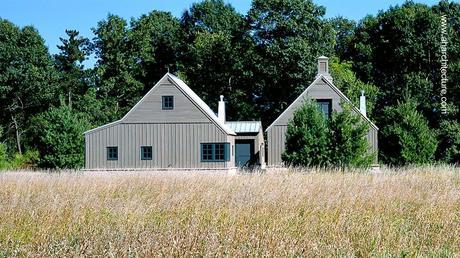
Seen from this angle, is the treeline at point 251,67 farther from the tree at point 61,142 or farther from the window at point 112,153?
the window at point 112,153

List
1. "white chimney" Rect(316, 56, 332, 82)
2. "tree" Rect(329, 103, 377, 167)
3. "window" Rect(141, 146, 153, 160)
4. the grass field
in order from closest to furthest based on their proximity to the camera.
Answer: the grass field < "tree" Rect(329, 103, 377, 167) < "window" Rect(141, 146, 153, 160) < "white chimney" Rect(316, 56, 332, 82)

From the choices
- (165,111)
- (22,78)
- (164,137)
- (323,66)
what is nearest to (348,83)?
(323,66)

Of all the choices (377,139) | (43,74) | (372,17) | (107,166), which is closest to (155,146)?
(107,166)

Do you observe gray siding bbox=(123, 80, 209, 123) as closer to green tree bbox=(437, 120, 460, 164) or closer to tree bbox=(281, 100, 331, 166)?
tree bbox=(281, 100, 331, 166)

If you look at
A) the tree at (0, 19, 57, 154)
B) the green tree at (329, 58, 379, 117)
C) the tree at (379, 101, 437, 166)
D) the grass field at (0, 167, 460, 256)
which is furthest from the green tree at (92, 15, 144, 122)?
the grass field at (0, 167, 460, 256)

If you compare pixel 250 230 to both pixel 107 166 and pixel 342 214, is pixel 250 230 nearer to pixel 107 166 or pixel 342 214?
pixel 342 214

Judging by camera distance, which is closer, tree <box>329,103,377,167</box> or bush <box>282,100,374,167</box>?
tree <box>329,103,377,167</box>

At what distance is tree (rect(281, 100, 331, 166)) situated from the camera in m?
26.8

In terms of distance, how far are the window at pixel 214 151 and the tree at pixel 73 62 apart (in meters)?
23.8

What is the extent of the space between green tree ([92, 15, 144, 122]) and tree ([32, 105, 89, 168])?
13328 millimetres

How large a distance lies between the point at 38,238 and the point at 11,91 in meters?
48.6

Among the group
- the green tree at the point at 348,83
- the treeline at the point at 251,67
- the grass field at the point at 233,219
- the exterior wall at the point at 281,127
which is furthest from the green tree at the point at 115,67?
the grass field at the point at 233,219

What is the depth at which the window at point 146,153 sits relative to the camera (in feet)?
115

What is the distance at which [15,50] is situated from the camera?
172ft
